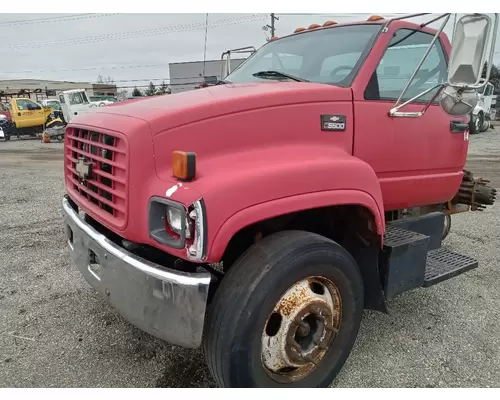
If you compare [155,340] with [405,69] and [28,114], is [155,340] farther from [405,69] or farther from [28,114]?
[28,114]

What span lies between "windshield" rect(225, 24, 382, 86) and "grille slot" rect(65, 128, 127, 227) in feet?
4.36

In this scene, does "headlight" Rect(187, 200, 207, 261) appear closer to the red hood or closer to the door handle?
the red hood

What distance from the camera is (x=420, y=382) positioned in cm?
269

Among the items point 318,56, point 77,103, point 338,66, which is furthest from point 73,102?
point 338,66

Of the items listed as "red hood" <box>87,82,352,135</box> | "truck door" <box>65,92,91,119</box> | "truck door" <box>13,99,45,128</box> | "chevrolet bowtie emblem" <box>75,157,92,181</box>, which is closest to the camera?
"red hood" <box>87,82,352,135</box>

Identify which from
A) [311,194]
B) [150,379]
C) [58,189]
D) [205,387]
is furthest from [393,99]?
[58,189]

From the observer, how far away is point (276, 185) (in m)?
2.16

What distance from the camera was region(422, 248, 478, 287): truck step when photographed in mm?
3197

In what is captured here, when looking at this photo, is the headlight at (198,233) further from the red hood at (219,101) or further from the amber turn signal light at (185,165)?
the red hood at (219,101)

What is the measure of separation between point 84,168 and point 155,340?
139 cm

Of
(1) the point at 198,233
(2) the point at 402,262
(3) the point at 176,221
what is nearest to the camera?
(1) the point at 198,233

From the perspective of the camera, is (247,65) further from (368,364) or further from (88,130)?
(368,364)

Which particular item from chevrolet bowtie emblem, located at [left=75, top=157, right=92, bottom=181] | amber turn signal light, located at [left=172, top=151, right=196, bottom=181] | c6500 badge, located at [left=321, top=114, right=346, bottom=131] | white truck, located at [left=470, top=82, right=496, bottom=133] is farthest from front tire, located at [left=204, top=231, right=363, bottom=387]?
white truck, located at [left=470, top=82, right=496, bottom=133]

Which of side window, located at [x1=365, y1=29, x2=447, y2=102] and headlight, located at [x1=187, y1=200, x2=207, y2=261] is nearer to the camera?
headlight, located at [x1=187, y1=200, x2=207, y2=261]
